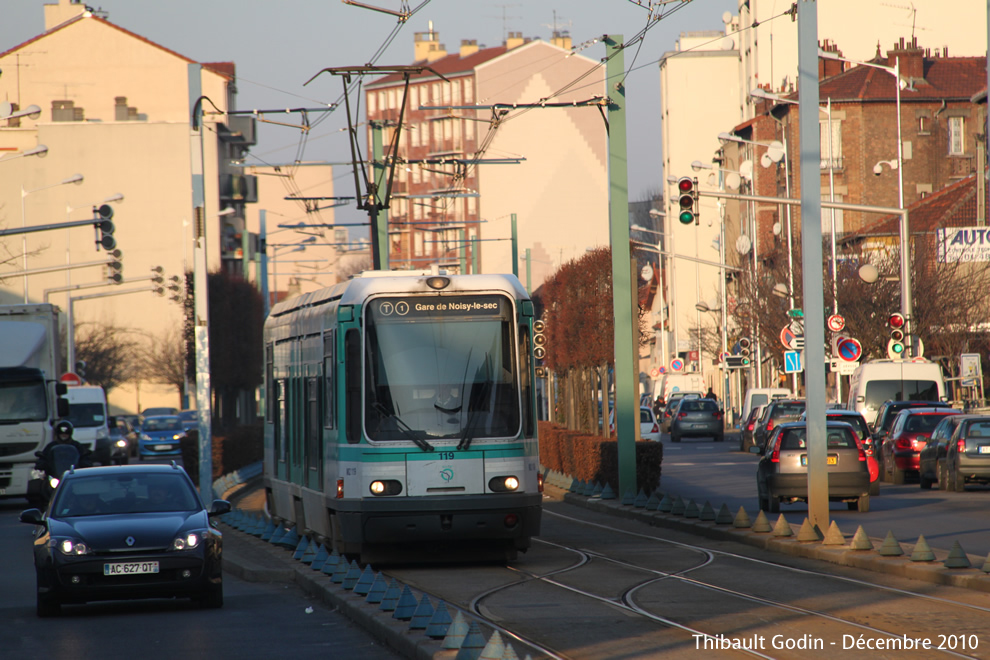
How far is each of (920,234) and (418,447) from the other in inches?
1662

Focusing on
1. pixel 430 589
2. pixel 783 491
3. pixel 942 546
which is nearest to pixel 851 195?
pixel 783 491

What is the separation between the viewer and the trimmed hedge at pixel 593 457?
27.8 m

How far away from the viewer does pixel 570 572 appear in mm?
16062

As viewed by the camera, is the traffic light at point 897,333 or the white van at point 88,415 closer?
the traffic light at point 897,333

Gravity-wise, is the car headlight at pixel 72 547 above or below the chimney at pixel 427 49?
below

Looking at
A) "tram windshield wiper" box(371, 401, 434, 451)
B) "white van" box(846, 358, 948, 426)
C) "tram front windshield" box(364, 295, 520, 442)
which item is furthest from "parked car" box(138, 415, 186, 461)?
"tram windshield wiper" box(371, 401, 434, 451)

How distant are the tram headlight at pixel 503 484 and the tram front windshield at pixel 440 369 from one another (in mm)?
469

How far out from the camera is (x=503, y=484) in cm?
1678

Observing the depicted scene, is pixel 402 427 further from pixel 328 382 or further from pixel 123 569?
pixel 123 569

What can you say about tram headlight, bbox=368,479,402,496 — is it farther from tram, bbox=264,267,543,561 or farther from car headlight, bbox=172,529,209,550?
car headlight, bbox=172,529,209,550

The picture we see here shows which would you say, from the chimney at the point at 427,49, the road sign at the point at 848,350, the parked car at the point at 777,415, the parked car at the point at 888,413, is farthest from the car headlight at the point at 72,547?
the chimney at the point at 427,49

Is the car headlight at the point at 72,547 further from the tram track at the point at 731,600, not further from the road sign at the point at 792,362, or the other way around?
the road sign at the point at 792,362

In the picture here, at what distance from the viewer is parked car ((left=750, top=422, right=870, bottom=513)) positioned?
81.5 ft

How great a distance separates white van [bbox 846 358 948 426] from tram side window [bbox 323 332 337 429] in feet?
78.1
